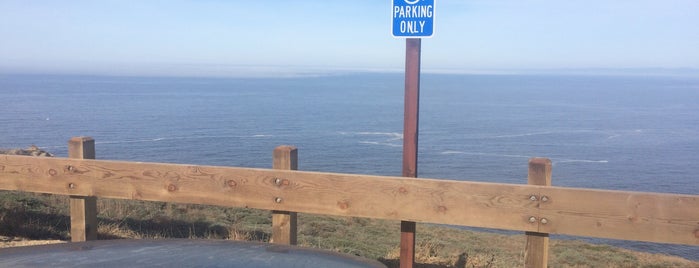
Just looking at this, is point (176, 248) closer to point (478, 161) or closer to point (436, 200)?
point (436, 200)

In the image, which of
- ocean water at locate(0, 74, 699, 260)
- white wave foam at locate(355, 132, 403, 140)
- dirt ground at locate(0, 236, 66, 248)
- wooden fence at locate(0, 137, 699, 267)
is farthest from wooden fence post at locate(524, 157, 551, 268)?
white wave foam at locate(355, 132, 403, 140)

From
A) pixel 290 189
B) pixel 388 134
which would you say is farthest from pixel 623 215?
pixel 388 134

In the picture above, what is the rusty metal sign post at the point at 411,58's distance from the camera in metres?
4.13

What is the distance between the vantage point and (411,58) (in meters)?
4.22

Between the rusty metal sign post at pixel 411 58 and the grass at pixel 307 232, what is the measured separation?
1836 millimetres

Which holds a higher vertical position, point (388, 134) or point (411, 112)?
point (411, 112)

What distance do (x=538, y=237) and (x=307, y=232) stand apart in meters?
6.85

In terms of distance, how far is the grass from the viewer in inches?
256

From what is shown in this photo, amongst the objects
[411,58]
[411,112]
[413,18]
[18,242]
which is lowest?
[18,242]

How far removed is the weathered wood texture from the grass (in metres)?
1.66

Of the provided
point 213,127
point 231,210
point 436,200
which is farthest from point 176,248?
point 213,127

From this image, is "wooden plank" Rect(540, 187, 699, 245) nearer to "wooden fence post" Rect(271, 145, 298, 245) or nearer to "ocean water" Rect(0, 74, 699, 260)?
"wooden fence post" Rect(271, 145, 298, 245)

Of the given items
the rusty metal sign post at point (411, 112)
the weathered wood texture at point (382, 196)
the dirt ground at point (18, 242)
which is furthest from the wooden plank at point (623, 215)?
the dirt ground at point (18, 242)

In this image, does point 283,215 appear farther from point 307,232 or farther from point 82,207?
point 307,232
